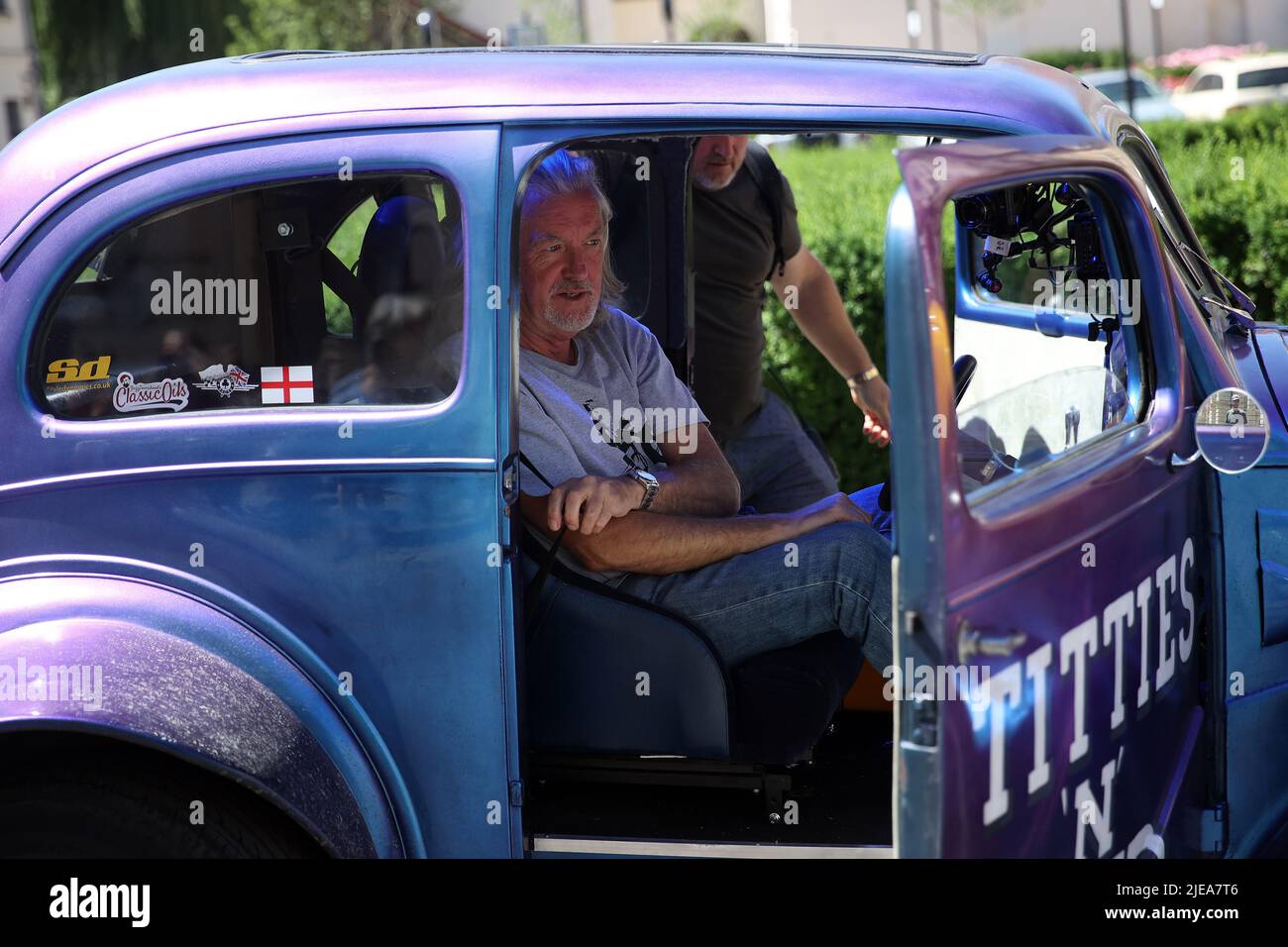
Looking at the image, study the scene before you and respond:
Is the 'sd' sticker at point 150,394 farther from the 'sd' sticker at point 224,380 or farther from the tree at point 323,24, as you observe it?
the tree at point 323,24

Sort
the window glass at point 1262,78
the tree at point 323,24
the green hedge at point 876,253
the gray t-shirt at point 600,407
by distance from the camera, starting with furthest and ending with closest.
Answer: the window glass at point 1262,78 → the tree at point 323,24 → the green hedge at point 876,253 → the gray t-shirt at point 600,407

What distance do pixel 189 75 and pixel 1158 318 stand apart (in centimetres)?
183

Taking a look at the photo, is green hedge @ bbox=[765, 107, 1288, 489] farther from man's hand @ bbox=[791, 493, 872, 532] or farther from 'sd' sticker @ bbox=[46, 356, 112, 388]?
'sd' sticker @ bbox=[46, 356, 112, 388]

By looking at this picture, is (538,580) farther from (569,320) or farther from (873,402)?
(873,402)

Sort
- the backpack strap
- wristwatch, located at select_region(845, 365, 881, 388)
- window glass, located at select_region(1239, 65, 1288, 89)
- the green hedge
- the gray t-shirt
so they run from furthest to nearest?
window glass, located at select_region(1239, 65, 1288, 89) → the green hedge → wristwatch, located at select_region(845, 365, 881, 388) → the backpack strap → the gray t-shirt

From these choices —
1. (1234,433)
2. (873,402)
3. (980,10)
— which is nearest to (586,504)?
(1234,433)

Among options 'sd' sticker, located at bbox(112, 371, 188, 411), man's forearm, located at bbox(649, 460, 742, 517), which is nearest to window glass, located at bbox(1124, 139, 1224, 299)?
man's forearm, located at bbox(649, 460, 742, 517)

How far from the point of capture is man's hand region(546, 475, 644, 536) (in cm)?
252

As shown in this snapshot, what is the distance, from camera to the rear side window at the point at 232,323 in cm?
232

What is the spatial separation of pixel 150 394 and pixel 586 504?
0.82 metres

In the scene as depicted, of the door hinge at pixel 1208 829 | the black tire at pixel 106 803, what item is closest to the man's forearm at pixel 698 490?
the black tire at pixel 106 803

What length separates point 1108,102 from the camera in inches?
105

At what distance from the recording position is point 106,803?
2.26 metres
